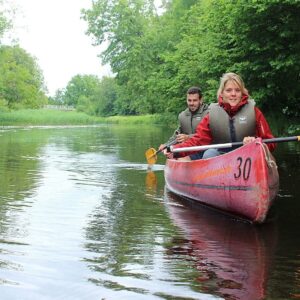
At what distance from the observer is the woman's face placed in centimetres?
598

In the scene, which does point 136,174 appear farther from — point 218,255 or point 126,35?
point 126,35

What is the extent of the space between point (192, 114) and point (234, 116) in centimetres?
233

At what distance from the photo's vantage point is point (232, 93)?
237 inches

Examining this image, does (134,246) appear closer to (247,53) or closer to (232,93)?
(232,93)

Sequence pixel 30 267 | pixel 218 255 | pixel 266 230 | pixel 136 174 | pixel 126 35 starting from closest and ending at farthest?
pixel 30 267 < pixel 218 255 < pixel 266 230 < pixel 136 174 < pixel 126 35

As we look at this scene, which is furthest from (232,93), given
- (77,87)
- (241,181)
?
(77,87)

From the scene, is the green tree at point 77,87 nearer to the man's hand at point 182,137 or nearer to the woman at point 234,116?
the man's hand at point 182,137

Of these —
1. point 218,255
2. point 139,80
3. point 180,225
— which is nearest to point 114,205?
point 180,225

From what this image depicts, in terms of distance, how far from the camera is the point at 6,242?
15.2ft

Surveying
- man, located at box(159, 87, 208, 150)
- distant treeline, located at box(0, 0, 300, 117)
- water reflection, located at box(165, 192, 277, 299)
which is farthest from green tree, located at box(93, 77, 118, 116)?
water reflection, located at box(165, 192, 277, 299)

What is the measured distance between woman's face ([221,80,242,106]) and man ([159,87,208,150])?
2144 millimetres

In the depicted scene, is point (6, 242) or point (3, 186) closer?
point (6, 242)

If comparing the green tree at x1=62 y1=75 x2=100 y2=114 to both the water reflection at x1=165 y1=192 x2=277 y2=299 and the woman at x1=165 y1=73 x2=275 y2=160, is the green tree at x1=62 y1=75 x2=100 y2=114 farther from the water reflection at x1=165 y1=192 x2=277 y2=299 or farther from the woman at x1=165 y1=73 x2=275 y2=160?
the water reflection at x1=165 y1=192 x2=277 y2=299

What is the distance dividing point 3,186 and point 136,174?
2.74 meters
